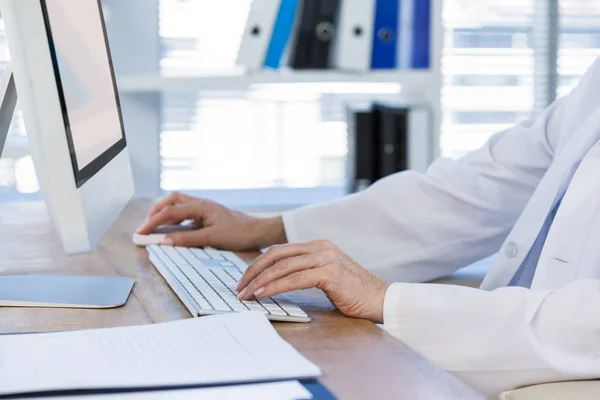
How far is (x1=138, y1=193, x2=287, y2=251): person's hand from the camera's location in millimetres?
1423

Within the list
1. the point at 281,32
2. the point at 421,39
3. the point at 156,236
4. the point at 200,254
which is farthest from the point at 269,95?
the point at 200,254

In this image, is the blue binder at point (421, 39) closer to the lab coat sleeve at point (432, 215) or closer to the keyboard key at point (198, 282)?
the lab coat sleeve at point (432, 215)

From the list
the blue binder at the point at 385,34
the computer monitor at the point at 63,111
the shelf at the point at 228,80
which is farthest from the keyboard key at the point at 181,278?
the blue binder at the point at 385,34

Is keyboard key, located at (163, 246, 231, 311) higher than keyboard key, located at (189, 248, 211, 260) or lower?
higher

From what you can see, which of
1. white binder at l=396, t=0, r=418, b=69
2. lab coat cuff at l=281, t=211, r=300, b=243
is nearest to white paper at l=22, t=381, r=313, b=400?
lab coat cuff at l=281, t=211, r=300, b=243

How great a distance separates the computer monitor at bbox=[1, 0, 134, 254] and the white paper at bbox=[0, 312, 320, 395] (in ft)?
0.37

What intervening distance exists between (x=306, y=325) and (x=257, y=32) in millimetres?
1508

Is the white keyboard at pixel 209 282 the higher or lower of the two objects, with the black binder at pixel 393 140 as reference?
higher

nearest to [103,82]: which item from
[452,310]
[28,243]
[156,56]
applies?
[28,243]

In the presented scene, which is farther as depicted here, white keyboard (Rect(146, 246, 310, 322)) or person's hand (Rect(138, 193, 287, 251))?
person's hand (Rect(138, 193, 287, 251))

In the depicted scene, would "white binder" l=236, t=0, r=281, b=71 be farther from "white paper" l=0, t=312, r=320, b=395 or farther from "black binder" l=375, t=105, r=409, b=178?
"white paper" l=0, t=312, r=320, b=395

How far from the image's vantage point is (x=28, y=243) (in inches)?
59.1

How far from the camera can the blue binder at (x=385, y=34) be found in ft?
7.76

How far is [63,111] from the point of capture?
2.90ft
